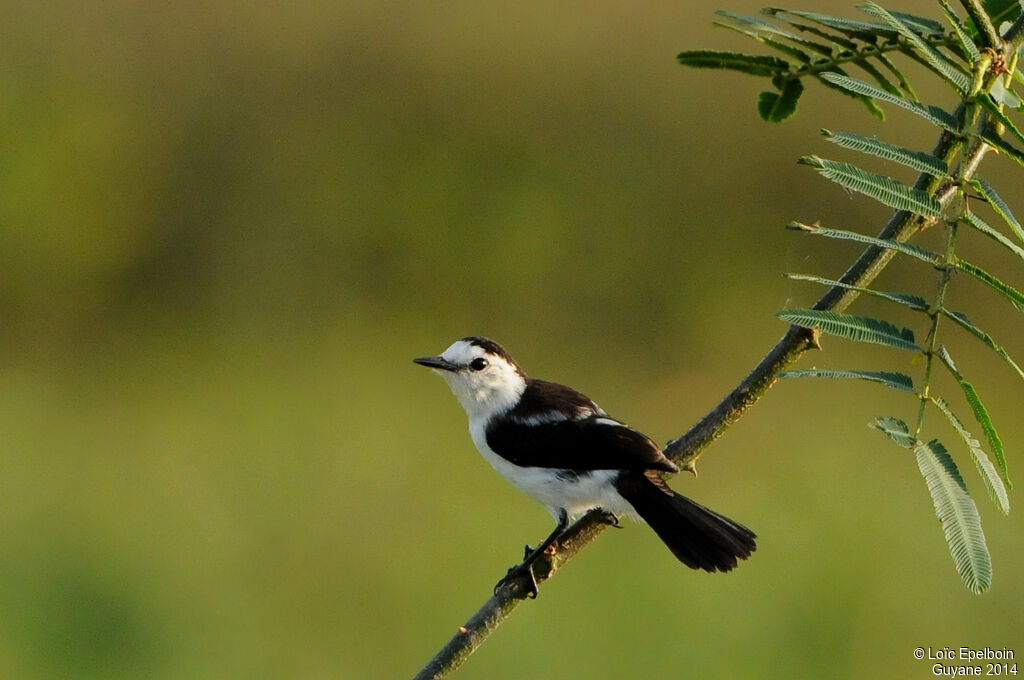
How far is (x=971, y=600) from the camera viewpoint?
9.18 metres

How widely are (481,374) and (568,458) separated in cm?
75

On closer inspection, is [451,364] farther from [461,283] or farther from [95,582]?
[461,283]

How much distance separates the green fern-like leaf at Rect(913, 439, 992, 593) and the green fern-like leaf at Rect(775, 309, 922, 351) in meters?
0.19

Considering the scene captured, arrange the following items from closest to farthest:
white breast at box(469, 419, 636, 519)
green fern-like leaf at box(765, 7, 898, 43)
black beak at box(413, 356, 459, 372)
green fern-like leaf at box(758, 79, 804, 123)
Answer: green fern-like leaf at box(765, 7, 898, 43) → green fern-like leaf at box(758, 79, 804, 123) → white breast at box(469, 419, 636, 519) → black beak at box(413, 356, 459, 372)

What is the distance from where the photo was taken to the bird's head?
4441mm

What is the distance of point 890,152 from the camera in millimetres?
2143

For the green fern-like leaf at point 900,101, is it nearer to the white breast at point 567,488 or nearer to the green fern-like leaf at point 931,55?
the green fern-like leaf at point 931,55

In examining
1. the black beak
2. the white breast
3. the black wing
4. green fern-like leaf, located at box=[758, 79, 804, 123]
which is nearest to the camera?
green fern-like leaf, located at box=[758, 79, 804, 123]

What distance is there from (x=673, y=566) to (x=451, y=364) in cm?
541

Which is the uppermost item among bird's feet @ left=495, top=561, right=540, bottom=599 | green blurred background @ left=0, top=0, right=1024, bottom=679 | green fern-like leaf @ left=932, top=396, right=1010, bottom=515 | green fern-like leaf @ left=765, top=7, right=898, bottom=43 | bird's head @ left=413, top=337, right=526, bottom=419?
green blurred background @ left=0, top=0, right=1024, bottom=679

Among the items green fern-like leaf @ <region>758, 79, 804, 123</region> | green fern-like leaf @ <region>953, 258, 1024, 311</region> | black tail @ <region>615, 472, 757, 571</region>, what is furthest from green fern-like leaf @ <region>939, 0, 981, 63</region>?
black tail @ <region>615, 472, 757, 571</region>

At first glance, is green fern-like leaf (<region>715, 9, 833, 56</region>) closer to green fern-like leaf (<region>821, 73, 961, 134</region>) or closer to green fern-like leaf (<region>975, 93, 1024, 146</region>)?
green fern-like leaf (<region>821, 73, 961, 134</region>)

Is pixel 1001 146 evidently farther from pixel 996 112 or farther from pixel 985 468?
pixel 985 468

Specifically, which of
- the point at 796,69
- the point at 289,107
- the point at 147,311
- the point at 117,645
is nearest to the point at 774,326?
the point at 289,107
